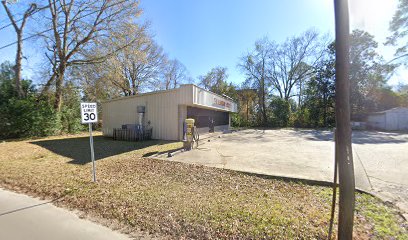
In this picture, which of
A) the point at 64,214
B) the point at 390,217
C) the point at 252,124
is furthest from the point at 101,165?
the point at 252,124

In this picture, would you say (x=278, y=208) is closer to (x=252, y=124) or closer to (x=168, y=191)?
(x=168, y=191)

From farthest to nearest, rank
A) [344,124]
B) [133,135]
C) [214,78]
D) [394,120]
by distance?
[214,78], [394,120], [133,135], [344,124]

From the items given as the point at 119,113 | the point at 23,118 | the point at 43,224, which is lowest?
the point at 43,224

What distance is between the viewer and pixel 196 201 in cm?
362

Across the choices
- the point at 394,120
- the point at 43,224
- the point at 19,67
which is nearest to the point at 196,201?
the point at 43,224

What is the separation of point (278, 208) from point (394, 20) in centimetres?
2657

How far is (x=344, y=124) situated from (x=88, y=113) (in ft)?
16.6

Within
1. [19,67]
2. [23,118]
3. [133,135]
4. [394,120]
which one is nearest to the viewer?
[133,135]

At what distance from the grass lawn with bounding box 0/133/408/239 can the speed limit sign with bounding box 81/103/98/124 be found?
1.51 meters

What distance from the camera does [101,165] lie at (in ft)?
20.4

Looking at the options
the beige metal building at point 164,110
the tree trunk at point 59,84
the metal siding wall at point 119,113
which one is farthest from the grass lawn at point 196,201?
the tree trunk at point 59,84

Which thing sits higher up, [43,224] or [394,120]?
[394,120]

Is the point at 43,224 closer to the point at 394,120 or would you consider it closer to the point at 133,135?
the point at 133,135

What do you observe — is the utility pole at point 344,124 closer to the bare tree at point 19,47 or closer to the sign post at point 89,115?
the sign post at point 89,115
